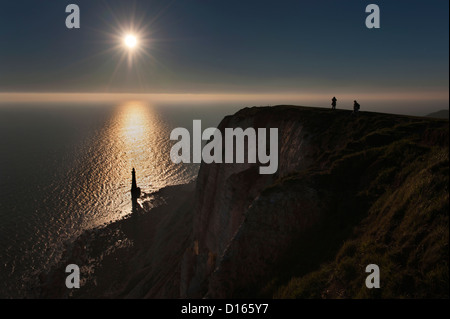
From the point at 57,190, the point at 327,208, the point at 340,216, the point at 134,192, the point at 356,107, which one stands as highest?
the point at 356,107

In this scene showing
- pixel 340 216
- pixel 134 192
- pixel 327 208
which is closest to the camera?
pixel 340 216

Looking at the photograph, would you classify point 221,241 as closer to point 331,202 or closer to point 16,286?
point 331,202

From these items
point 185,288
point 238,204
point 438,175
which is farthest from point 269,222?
point 185,288

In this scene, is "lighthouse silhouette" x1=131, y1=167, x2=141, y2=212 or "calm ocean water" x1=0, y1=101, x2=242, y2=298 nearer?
"calm ocean water" x1=0, y1=101, x2=242, y2=298

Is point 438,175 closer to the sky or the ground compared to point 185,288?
closer to the sky

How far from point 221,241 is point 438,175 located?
24.0 m

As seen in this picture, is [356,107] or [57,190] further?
[57,190]

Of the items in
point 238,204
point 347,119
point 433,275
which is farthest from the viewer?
point 238,204

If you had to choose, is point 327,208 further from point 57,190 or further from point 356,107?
point 57,190

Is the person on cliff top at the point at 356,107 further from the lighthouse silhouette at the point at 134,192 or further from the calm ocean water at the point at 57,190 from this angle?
the lighthouse silhouette at the point at 134,192

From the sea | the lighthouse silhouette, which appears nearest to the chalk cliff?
the sea

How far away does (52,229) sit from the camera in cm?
5638

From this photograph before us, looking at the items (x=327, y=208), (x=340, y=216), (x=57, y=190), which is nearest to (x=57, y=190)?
(x=57, y=190)

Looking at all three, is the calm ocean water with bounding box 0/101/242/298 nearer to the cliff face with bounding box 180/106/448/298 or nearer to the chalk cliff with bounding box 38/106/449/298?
the chalk cliff with bounding box 38/106/449/298
